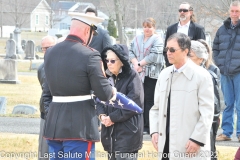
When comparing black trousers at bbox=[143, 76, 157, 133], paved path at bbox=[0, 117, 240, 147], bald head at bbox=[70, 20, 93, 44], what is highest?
bald head at bbox=[70, 20, 93, 44]

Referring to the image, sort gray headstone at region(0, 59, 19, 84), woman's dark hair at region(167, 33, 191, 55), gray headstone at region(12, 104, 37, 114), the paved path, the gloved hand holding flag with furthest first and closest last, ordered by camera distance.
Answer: gray headstone at region(0, 59, 19, 84) → gray headstone at region(12, 104, 37, 114) → the paved path → the gloved hand holding flag → woman's dark hair at region(167, 33, 191, 55)

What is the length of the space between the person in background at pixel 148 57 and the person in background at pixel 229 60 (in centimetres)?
97

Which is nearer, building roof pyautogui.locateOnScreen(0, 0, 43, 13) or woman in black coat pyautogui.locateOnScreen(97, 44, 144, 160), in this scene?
woman in black coat pyautogui.locateOnScreen(97, 44, 144, 160)

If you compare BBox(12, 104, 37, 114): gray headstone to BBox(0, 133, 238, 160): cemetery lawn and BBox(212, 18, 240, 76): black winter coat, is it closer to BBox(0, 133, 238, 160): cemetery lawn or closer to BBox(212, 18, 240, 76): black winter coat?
BBox(0, 133, 238, 160): cemetery lawn

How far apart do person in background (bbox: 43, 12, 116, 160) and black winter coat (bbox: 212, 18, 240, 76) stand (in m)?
4.05

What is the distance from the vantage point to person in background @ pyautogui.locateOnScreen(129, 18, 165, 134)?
9.68 meters

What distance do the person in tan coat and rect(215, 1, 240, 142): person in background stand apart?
361 cm

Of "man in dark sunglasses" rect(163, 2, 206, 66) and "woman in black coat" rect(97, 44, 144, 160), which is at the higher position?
"man in dark sunglasses" rect(163, 2, 206, 66)

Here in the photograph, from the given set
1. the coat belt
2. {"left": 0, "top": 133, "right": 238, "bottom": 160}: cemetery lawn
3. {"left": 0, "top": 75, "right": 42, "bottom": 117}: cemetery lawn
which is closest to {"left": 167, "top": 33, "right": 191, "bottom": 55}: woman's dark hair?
the coat belt

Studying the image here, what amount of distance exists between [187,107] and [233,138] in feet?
14.3

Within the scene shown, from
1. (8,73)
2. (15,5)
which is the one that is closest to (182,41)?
(8,73)

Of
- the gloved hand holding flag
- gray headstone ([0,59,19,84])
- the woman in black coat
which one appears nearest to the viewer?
the gloved hand holding flag

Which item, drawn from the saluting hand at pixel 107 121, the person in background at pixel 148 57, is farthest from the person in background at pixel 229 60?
the saluting hand at pixel 107 121

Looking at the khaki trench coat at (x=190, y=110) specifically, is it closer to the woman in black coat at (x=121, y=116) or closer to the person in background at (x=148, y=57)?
the woman in black coat at (x=121, y=116)
